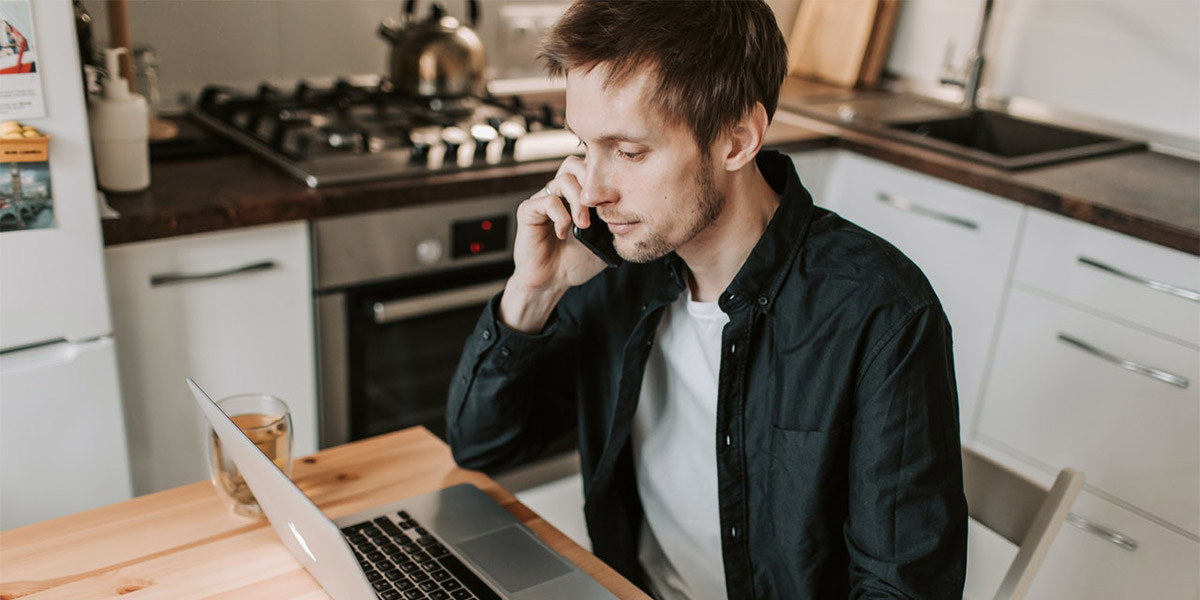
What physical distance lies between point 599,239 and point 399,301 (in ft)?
2.71

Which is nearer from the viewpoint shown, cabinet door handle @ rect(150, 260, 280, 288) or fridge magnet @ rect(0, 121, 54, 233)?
fridge magnet @ rect(0, 121, 54, 233)

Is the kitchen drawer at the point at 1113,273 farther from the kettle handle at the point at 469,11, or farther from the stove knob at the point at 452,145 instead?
the kettle handle at the point at 469,11

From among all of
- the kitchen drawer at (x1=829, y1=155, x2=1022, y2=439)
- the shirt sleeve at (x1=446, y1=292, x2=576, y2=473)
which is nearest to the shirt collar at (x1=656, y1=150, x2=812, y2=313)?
the shirt sleeve at (x1=446, y1=292, x2=576, y2=473)

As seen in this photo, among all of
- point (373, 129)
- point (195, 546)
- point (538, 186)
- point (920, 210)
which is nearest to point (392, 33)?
point (373, 129)

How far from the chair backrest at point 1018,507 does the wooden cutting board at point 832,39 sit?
1915mm

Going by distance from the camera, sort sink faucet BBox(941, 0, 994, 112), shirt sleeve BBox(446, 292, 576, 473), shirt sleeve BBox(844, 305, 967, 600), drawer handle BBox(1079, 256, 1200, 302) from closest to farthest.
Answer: shirt sleeve BBox(844, 305, 967, 600) → shirt sleeve BBox(446, 292, 576, 473) → drawer handle BBox(1079, 256, 1200, 302) → sink faucet BBox(941, 0, 994, 112)

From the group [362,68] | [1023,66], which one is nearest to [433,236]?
[362,68]

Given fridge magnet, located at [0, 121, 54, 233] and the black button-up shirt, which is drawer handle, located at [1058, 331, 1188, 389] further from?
fridge magnet, located at [0, 121, 54, 233]

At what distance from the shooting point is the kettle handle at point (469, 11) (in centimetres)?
235

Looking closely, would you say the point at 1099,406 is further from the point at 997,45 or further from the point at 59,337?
the point at 59,337

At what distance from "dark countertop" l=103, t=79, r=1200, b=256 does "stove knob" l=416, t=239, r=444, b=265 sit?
0.10 metres

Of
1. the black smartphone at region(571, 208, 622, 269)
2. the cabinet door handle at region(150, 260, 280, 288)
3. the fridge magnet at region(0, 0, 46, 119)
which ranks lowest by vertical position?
the cabinet door handle at region(150, 260, 280, 288)

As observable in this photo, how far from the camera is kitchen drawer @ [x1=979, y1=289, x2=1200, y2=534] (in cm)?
200

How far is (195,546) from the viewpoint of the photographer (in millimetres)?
1041
